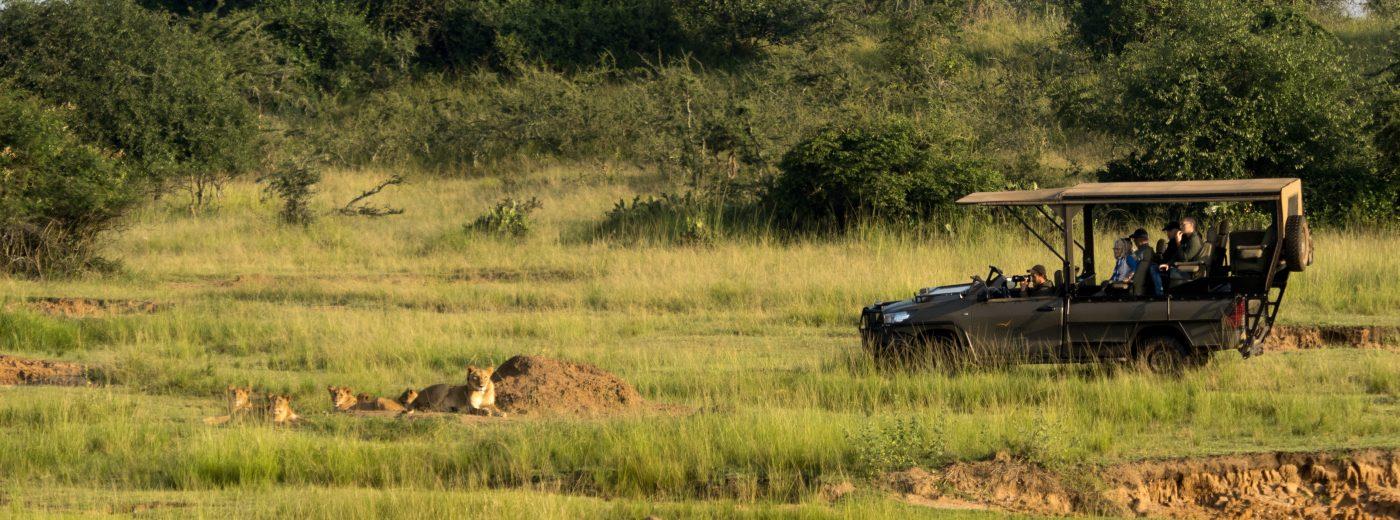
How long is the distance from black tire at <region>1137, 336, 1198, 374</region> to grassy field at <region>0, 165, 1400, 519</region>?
18 cm

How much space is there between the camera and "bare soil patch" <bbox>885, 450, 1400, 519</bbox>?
830 cm

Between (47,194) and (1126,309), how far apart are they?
46.2 ft

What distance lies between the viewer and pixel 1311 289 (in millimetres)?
16188

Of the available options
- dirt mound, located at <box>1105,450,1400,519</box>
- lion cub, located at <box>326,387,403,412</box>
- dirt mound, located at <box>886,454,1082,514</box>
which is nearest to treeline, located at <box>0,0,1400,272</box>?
lion cub, located at <box>326,387,403,412</box>

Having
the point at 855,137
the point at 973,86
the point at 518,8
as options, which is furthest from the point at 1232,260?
the point at 518,8

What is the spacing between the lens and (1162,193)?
1128 centimetres

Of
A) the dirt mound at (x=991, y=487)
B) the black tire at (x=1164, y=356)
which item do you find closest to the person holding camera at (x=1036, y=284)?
the black tire at (x=1164, y=356)

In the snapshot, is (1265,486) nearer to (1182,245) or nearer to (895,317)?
(1182,245)

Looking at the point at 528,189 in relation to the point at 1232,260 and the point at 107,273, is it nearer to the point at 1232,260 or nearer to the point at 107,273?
the point at 107,273

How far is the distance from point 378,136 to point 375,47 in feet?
21.3

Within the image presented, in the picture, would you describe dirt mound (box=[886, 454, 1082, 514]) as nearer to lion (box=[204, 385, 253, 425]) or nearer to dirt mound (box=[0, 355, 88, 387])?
lion (box=[204, 385, 253, 425])

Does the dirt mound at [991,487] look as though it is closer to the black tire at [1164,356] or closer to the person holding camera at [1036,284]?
the black tire at [1164,356]

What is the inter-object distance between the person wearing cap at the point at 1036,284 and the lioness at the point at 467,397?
4.13m

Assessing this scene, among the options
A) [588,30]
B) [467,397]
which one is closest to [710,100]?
[588,30]
